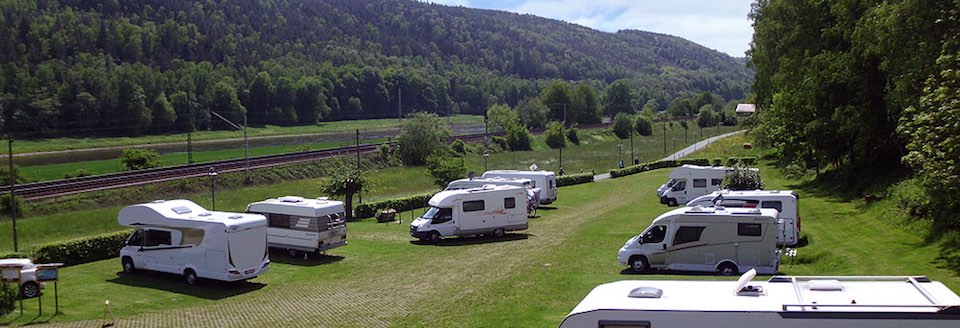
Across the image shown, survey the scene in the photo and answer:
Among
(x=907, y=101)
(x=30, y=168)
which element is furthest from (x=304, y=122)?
(x=907, y=101)

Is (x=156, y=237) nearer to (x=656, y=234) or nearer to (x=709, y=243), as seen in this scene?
(x=656, y=234)

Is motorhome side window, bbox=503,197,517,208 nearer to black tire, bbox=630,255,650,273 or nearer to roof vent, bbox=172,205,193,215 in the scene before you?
black tire, bbox=630,255,650,273

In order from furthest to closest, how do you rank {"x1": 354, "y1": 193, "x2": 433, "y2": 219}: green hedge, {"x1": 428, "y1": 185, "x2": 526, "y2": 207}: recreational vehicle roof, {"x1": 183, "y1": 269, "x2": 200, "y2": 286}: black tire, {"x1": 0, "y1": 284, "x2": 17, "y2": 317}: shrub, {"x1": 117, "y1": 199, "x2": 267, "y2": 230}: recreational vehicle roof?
{"x1": 354, "y1": 193, "x2": 433, "y2": 219}: green hedge
{"x1": 428, "y1": 185, "x2": 526, "y2": 207}: recreational vehicle roof
{"x1": 183, "y1": 269, "x2": 200, "y2": 286}: black tire
{"x1": 117, "y1": 199, "x2": 267, "y2": 230}: recreational vehicle roof
{"x1": 0, "y1": 284, "x2": 17, "y2": 317}: shrub

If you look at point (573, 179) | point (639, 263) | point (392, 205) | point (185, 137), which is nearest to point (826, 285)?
point (639, 263)

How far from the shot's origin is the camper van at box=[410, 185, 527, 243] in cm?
3247

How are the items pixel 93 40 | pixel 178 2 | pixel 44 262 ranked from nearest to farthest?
1. pixel 44 262
2. pixel 93 40
3. pixel 178 2

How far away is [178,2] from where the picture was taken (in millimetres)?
196375

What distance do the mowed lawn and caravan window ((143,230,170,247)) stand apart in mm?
1097

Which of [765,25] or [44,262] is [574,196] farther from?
[44,262]

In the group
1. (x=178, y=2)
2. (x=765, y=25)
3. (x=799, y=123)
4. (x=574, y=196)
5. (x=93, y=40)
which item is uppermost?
(x=178, y=2)

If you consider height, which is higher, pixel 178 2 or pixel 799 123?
pixel 178 2

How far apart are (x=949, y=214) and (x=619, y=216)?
16646 mm

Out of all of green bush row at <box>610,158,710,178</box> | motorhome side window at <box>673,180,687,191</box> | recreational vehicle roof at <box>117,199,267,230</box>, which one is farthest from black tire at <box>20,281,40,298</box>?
green bush row at <box>610,158,710,178</box>

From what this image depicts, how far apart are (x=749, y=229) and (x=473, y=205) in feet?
44.1
